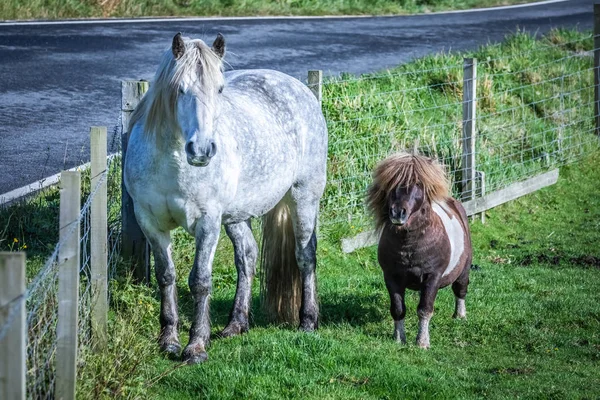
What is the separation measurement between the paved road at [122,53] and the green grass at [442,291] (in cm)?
169

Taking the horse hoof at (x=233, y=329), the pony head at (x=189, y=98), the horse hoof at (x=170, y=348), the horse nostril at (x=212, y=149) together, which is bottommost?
the horse hoof at (x=233, y=329)

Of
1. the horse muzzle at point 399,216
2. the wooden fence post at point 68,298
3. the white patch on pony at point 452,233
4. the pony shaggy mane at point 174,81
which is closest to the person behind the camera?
the wooden fence post at point 68,298

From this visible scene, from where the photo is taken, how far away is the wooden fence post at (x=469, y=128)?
10773 mm

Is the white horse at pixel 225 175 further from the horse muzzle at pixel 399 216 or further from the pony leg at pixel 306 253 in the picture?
the horse muzzle at pixel 399 216

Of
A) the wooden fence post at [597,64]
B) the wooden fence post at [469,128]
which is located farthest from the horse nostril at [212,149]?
the wooden fence post at [597,64]

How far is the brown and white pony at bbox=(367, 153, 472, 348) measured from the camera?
Result: 689cm

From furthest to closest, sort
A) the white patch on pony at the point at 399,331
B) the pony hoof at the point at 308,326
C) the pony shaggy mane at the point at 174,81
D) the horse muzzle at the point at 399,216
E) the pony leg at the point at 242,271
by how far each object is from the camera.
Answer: the pony hoof at the point at 308,326
the pony leg at the point at 242,271
the white patch on pony at the point at 399,331
the horse muzzle at the point at 399,216
the pony shaggy mane at the point at 174,81

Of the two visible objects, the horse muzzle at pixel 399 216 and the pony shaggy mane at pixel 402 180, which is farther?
the pony shaggy mane at pixel 402 180

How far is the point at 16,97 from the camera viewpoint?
1235 cm

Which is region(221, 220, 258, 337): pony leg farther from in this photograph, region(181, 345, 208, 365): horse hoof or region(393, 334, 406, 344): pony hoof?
region(393, 334, 406, 344): pony hoof

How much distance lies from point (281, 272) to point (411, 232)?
1221mm

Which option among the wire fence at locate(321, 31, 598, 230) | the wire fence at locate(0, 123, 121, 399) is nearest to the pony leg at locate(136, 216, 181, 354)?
the wire fence at locate(0, 123, 121, 399)

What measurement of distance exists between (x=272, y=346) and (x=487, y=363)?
1.50 m

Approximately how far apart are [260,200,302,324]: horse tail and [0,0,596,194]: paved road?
2.63 metres
